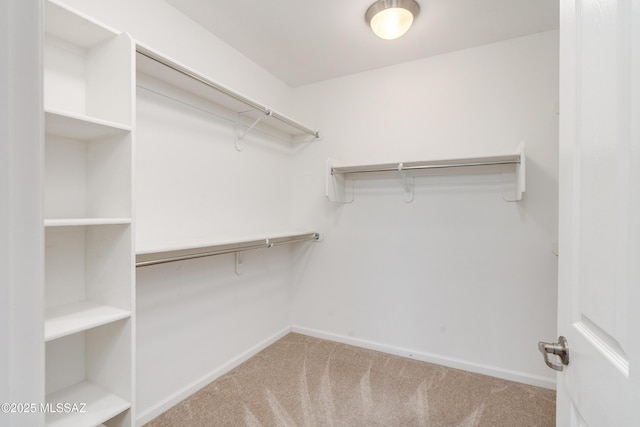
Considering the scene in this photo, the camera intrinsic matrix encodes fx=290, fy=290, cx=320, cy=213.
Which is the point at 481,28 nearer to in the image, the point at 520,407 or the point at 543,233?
the point at 543,233

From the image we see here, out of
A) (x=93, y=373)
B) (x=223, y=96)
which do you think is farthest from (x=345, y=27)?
(x=93, y=373)

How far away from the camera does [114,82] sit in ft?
4.22

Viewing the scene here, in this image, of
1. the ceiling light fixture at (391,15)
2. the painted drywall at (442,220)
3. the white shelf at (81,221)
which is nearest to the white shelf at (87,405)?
the white shelf at (81,221)

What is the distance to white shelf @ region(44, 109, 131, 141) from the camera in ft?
3.46

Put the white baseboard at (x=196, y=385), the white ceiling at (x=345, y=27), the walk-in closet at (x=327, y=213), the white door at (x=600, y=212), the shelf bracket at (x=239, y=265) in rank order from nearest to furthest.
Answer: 1. the white door at (x=600, y=212)
2. the walk-in closet at (x=327, y=213)
3. the white baseboard at (x=196, y=385)
4. the white ceiling at (x=345, y=27)
5. the shelf bracket at (x=239, y=265)

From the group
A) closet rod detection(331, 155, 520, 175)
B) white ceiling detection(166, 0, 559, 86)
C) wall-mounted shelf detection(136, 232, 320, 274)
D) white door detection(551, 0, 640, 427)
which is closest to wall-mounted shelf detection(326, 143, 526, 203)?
closet rod detection(331, 155, 520, 175)

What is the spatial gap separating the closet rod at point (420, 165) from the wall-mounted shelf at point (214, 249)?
68 centimetres

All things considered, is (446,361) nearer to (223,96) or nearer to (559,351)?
(559,351)

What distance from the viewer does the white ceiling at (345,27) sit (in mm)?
1766

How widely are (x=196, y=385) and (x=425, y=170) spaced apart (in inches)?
90.1

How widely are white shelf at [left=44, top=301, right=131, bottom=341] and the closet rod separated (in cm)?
179

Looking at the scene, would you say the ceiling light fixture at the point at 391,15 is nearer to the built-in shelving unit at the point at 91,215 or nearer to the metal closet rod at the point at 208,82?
the metal closet rod at the point at 208,82

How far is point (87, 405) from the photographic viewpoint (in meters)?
1.19

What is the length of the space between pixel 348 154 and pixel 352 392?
189 cm
